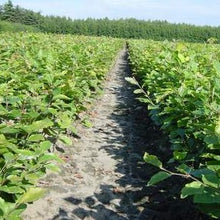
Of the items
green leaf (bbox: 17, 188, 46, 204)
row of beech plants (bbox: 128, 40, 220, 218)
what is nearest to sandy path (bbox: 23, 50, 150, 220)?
row of beech plants (bbox: 128, 40, 220, 218)

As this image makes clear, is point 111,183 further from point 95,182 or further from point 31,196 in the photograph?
point 31,196

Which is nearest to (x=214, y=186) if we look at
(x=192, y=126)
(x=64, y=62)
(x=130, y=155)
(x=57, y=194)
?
(x=192, y=126)

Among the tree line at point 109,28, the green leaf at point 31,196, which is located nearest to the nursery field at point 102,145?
the green leaf at point 31,196

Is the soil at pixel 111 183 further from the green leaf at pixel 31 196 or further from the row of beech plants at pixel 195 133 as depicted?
the green leaf at pixel 31 196

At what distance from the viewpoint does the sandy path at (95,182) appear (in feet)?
12.5

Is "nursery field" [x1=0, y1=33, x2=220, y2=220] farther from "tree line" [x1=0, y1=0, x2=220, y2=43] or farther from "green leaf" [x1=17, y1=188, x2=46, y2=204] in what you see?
"tree line" [x1=0, y1=0, x2=220, y2=43]

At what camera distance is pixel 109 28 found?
261 ft

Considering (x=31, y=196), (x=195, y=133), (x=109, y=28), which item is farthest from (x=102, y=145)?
(x=109, y=28)

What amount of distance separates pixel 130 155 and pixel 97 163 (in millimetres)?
644

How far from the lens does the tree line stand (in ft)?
257

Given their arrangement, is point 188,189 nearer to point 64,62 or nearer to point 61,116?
point 61,116

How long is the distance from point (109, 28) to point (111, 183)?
76.9 metres

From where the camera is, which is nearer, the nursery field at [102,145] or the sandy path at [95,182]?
the nursery field at [102,145]

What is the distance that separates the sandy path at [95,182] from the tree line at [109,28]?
237ft
